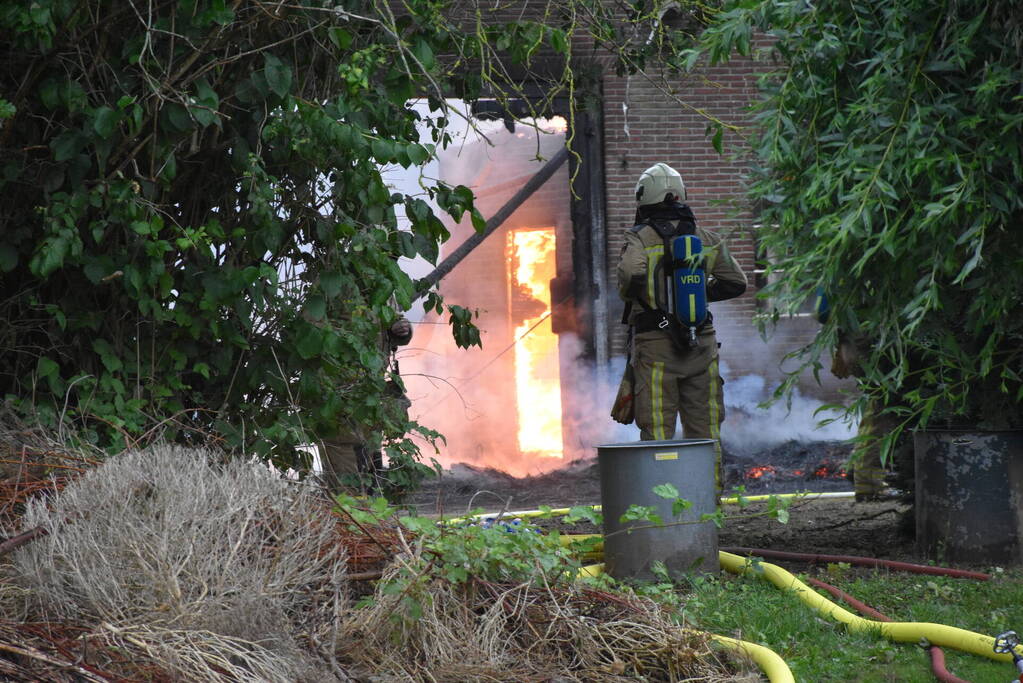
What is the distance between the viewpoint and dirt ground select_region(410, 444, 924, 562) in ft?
21.6

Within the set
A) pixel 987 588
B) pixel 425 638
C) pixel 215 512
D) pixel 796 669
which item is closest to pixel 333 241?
pixel 215 512

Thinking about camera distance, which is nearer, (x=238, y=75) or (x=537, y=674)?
(x=537, y=674)

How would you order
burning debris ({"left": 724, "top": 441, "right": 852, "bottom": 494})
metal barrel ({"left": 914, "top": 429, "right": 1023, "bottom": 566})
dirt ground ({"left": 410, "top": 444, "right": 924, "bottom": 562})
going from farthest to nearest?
burning debris ({"left": 724, "top": 441, "right": 852, "bottom": 494})
dirt ground ({"left": 410, "top": 444, "right": 924, "bottom": 562})
metal barrel ({"left": 914, "top": 429, "right": 1023, "bottom": 566})

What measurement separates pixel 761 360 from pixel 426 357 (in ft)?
14.0

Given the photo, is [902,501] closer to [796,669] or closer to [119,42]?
[796,669]

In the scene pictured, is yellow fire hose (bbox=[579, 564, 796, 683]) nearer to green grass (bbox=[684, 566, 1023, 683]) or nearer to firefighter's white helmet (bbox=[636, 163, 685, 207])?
green grass (bbox=[684, 566, 1023, 683])

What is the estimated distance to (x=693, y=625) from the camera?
410 cm

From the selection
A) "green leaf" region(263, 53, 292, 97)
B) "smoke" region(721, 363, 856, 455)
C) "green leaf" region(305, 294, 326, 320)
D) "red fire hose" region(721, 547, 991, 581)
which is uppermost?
"green leaf" region(263, 53, 292, 97)

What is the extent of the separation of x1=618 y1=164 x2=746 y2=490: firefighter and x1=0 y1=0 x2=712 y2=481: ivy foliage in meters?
1.97

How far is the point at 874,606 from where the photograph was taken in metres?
5.03

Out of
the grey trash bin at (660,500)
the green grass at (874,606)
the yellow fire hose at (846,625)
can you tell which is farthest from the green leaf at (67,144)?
the green grass at (874,606)

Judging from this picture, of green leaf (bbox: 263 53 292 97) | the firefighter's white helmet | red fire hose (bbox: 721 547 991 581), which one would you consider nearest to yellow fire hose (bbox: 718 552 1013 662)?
red fire hose (bbox: 721 547 991 581)

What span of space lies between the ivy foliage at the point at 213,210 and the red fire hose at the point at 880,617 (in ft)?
7.40

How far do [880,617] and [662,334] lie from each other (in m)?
3.15
